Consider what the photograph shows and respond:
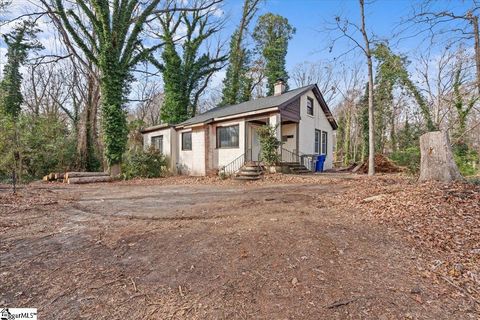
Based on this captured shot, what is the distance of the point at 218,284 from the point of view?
2.29 m

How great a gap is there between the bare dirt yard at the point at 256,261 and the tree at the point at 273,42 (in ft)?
65.7

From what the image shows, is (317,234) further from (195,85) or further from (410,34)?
(195,85)

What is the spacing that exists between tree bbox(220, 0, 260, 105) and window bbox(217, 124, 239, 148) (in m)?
9.23

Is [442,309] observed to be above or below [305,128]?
below

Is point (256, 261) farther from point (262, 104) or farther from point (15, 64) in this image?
point (15, 64)

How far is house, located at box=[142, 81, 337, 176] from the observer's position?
12.3 meters

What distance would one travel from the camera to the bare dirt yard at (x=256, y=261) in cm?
199

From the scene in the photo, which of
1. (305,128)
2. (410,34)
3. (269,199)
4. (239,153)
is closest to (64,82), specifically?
(239,153)

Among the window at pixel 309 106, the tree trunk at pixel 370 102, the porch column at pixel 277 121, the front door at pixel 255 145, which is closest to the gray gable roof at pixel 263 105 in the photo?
the porch column at pixel 277 121

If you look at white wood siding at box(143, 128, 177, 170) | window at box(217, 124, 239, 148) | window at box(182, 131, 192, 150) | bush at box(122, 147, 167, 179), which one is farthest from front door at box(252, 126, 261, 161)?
bush at box(122, 147, 167, 179)

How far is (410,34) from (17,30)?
74.8ft

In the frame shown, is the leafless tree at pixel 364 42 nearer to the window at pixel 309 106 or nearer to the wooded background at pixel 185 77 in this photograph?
the wooded background at pixel 185 77

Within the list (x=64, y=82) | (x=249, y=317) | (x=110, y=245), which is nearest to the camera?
(x=249, y=317)

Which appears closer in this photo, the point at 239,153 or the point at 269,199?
the point at 269,199
